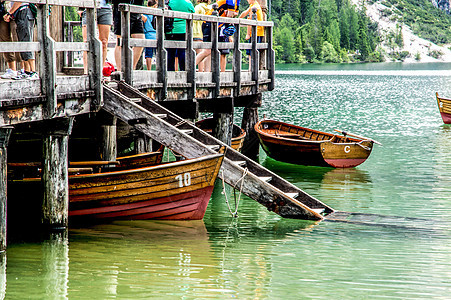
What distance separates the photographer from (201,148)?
10.6 m

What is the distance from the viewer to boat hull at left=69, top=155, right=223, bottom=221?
1061cm

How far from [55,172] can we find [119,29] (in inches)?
129

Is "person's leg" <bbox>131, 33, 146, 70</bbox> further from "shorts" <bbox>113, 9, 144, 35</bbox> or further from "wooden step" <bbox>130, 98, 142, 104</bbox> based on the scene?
"wooden step" <bbox>130, 98, 142, 104</bbox>

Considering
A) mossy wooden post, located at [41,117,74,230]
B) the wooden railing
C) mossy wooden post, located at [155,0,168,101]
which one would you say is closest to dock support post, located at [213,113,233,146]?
the wooden railing

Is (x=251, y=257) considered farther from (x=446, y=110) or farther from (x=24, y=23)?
(x=446, y=110)

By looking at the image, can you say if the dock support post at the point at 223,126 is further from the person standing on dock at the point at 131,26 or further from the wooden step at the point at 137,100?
the wooden step at the point at 137,100

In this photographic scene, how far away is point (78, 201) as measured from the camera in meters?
10.9

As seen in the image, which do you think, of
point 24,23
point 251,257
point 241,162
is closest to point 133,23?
point 24,23

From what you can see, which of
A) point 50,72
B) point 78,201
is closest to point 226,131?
point 78,201

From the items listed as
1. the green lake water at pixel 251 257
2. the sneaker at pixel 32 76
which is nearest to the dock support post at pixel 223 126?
the green lake water at pixel 251 257

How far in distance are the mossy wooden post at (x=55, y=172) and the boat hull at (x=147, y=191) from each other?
0.53 metres

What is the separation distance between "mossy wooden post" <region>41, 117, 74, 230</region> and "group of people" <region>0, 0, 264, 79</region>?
98cm

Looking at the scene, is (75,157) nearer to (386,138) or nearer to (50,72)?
(50,72)

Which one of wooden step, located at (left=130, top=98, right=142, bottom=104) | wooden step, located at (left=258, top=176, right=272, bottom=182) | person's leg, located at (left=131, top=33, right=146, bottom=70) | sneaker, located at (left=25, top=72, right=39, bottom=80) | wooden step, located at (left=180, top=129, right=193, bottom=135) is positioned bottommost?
wooden step, located at (left=258, top=176, right=272, bottom=182)
